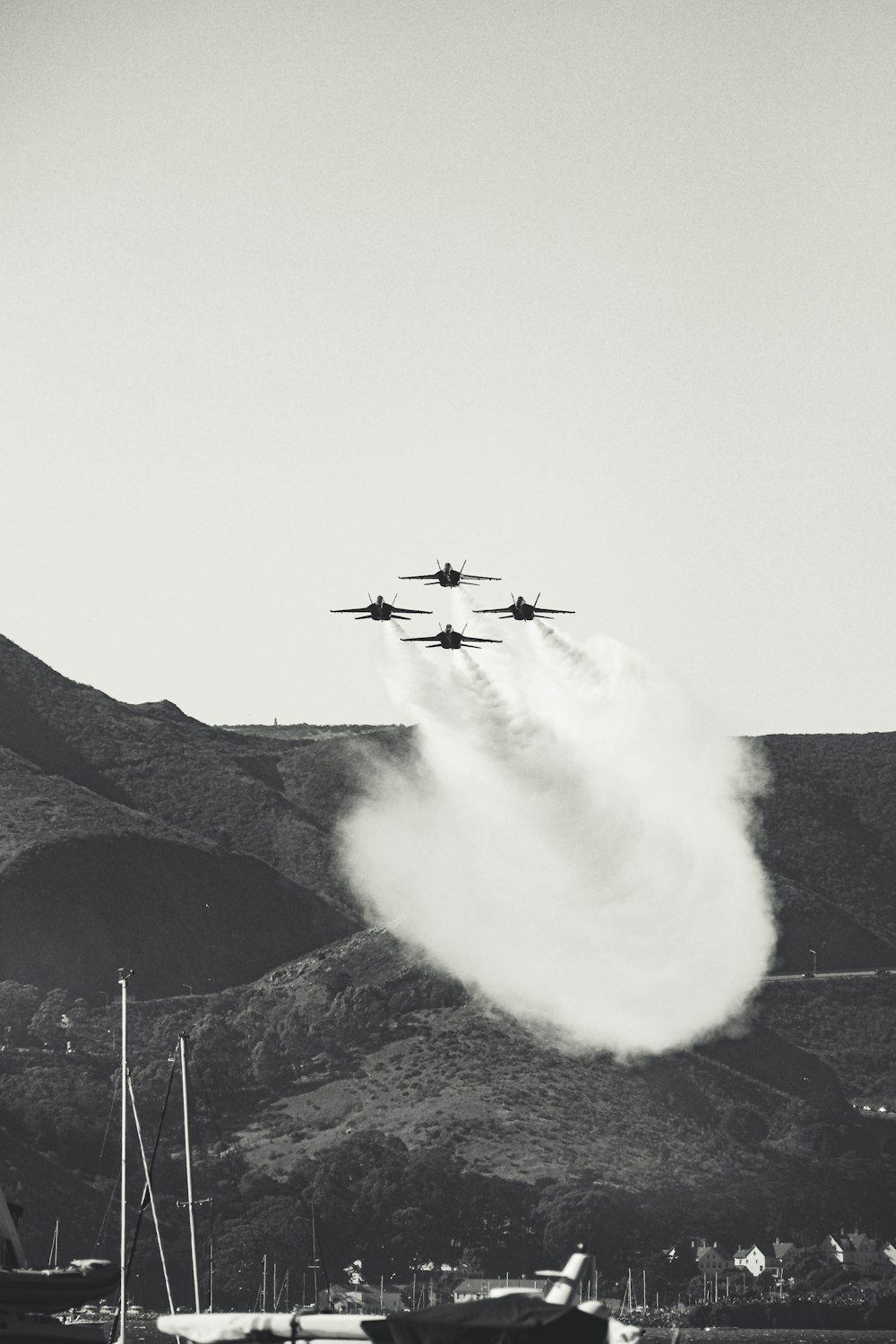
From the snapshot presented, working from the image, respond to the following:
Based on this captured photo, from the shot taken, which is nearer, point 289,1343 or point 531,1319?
point 531,1319

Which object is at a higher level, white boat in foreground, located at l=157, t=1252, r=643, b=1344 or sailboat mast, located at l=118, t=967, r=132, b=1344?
sailboat mast, located at l=118, t=967, r=132, b=1344

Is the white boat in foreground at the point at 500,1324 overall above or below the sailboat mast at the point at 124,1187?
below

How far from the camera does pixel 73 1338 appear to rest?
232 ft

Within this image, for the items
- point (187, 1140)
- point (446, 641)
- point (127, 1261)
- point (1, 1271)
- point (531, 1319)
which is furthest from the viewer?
point (446, 641)

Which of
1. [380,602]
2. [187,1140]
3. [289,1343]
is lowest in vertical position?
[289,1343]

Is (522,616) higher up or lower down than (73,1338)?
higher up

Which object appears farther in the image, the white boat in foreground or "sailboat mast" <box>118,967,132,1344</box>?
"sailboat mast" <box>118,967,132,1344</box>

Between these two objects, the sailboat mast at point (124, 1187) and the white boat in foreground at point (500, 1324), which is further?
the sailboat mast at point (124, 1187)

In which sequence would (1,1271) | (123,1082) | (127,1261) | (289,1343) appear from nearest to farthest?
(289,1343)
(1,1271)
(127,1261)
(123,1082)

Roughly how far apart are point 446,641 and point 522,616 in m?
7.55

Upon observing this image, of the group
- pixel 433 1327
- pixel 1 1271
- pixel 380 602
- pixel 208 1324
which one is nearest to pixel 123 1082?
pixel 380 602

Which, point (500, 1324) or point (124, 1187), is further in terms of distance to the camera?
point (124, 1187)

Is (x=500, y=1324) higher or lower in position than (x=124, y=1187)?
lower

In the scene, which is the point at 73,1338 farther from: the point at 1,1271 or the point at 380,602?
the point at 380,602
